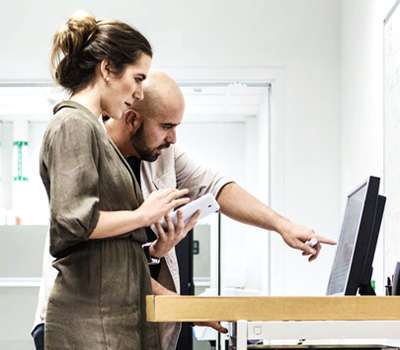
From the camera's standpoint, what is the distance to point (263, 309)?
138 centimetres

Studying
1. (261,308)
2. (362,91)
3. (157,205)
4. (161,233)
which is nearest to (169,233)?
Result: (161,233)

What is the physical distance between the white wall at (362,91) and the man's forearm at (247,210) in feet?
3.13

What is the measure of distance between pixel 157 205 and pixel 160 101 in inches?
20.0

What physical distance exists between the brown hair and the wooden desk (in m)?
0.50

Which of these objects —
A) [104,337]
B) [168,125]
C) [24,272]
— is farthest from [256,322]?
[24,272]

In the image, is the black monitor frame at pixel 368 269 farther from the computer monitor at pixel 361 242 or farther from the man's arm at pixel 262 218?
the man's arm at pixel 262 218

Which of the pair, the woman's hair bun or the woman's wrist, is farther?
the woman's wrist

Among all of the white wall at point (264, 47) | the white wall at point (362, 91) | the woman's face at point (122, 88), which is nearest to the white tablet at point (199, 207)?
the woman's face at point (122, 88)

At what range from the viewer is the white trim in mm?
4555

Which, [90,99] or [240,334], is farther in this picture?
[90,99]

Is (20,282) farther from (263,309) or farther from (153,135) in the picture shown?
(263,309)

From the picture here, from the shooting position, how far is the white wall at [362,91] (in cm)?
300

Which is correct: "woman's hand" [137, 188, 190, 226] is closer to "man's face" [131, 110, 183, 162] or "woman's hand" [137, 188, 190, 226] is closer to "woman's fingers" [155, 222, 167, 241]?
"woman's fingers" [155, 222, 167, 241]

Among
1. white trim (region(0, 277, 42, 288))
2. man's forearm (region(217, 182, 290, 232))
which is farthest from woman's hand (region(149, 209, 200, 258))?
white trim (region(0, 277, 42, 288))
